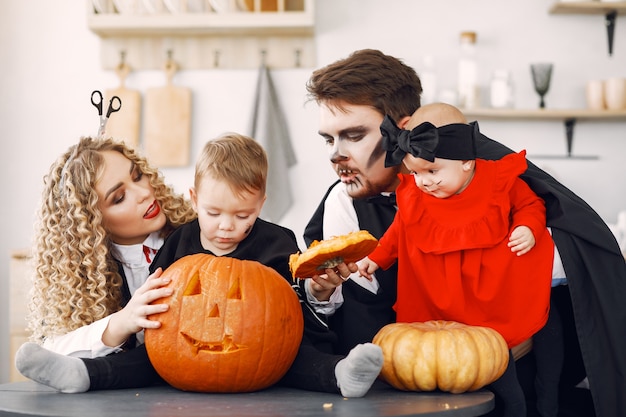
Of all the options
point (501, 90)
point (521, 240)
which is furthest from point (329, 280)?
point (501, 90)

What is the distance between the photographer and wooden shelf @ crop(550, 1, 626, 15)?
13.2ft

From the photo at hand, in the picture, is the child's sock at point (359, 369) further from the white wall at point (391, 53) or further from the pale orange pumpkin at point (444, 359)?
the white wall at point (391, 53)

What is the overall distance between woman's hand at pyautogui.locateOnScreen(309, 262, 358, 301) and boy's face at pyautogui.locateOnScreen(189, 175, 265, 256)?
0.20m

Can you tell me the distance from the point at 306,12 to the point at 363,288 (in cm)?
233

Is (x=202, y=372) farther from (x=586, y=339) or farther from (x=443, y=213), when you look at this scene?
(x=586, y=339)

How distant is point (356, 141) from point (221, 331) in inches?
30.6

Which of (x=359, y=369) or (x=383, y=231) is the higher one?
(x=383, y=231)

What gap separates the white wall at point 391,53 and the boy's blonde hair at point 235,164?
249 centimetres

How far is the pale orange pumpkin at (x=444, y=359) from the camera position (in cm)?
144

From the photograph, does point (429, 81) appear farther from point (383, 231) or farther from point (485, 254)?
point (485, 254)

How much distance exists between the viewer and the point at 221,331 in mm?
1434

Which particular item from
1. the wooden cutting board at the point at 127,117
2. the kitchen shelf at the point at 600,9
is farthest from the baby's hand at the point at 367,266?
the kitchen shelf at the point at 600,9

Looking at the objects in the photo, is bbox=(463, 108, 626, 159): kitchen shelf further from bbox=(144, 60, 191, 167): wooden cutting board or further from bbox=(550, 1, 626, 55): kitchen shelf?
bbox=(144, 60, 191, 167): wooden cutting board

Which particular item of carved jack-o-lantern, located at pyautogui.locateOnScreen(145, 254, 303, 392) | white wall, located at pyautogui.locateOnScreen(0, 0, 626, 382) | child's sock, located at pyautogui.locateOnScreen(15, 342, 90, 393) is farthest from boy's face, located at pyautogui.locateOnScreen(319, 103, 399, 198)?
white wall, located at pyautogui.locateOnScreen(0, 0, 626, 382)
